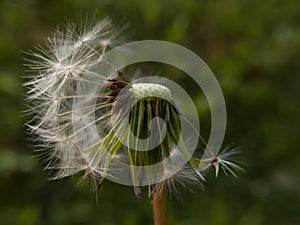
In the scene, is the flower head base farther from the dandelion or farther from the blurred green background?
the blurred green background

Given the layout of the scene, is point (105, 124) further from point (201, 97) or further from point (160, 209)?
point (201, 97)

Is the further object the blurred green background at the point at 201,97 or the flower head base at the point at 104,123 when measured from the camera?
the blurred green background at the point at 201,97

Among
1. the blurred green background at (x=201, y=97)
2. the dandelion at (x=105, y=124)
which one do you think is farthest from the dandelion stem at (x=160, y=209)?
the blurred green background at (x=201, y=97)

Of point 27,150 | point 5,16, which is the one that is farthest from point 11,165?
point 5,16

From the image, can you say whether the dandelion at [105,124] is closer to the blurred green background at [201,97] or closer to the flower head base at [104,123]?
the flower head base at [104,123]

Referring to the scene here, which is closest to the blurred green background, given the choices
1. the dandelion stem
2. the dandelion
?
the dandelion

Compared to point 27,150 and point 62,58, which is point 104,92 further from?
point 27,150
